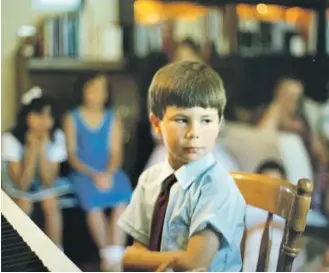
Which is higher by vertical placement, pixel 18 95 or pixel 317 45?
pixel 317 45

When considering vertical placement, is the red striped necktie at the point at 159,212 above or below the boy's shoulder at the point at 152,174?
below

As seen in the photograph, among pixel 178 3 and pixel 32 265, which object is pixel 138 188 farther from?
pixel 178 3

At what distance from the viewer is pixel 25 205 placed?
47.5 inches

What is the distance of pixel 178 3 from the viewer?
47.8 inches

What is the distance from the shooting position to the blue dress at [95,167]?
3.94 ft

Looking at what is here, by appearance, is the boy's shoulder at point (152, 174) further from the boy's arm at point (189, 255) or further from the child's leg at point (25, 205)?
the child's leg at point (25, 205)

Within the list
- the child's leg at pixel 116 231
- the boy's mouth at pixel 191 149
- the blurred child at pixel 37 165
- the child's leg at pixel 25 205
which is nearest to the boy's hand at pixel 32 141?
the blurred child at pixel 37 165

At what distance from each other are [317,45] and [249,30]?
6.4 inches

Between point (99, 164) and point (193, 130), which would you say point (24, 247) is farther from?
point (193, 130)

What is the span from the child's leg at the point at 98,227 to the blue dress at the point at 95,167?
14 mm

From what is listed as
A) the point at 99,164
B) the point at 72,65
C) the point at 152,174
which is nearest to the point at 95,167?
the point at 99,164

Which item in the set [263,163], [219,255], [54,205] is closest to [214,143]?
[263,163]

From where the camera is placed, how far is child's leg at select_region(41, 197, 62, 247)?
120cm

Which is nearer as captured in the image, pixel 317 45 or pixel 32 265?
pixel 32 265
